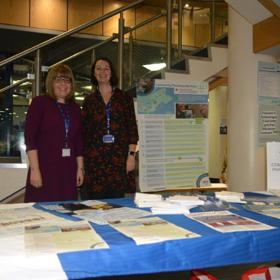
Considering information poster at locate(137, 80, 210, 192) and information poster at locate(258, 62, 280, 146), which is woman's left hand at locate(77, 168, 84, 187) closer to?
information poster at locate(137, 80, 210, 192)

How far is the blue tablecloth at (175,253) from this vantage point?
3.61 feet

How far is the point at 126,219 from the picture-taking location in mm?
1482

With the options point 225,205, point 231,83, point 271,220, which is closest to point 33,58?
point 231,83

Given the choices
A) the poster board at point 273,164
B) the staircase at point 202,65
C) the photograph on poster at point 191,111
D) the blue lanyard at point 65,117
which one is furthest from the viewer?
the staircase at point 202,65

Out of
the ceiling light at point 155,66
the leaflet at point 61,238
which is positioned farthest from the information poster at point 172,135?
the leaflet at point 61,238

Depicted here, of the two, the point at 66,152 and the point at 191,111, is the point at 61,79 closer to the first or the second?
the point at 66,152

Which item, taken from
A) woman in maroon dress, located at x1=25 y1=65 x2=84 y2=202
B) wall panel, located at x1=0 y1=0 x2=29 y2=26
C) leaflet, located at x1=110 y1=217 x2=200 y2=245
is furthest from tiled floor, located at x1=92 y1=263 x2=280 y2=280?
wall panel, located at x1=0 y1=0 x2=29 y2=26

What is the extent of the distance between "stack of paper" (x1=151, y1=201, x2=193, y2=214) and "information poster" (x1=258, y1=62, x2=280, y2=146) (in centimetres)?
235

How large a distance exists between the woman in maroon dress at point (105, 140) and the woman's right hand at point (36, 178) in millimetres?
339

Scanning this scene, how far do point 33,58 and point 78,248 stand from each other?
276cm

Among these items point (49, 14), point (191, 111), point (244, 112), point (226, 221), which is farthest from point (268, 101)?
point (49, 14)

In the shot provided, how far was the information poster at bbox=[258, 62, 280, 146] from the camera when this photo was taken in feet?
12.5

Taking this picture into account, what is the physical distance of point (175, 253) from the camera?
3.99 feet

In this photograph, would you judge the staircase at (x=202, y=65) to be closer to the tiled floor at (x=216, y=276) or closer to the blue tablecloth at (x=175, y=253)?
the tiled floor at (x=216, y=276)
